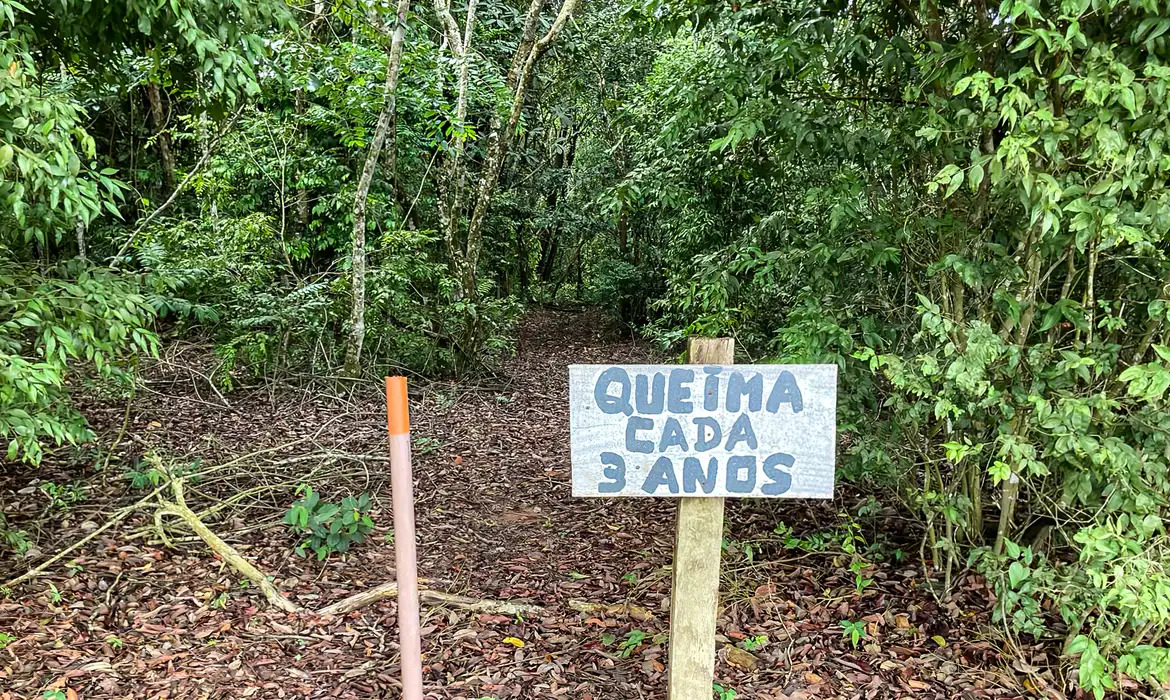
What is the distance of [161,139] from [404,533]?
394 inches

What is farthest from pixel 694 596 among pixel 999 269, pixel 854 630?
pixel 999 269

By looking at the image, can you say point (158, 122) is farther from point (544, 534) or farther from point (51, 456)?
point (544, 534)

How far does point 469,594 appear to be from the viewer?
3.90 meters

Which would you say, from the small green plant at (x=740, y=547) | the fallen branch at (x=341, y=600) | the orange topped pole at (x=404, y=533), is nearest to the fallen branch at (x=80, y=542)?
the fallen branch at (x=341, y=600)

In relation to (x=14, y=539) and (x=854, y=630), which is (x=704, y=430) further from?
(x=14, y=539)

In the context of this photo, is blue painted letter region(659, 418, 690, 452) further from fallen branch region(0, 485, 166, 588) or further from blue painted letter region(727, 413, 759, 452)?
fallen branch region(0, 485, 166, 588)

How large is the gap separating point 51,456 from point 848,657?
5.19 meters

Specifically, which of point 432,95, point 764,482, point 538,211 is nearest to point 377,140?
point 432,95

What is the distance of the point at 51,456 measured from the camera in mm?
4836

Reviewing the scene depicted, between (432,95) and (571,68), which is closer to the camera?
(432,95)

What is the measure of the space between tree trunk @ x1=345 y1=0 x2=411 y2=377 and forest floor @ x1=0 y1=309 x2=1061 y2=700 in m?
1.73

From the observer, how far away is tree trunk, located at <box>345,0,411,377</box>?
21.2 ft

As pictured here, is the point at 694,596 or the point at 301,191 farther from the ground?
the point at 301,191

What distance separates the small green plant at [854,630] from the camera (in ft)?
10.9
